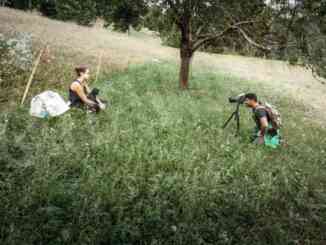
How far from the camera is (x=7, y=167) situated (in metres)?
4.90

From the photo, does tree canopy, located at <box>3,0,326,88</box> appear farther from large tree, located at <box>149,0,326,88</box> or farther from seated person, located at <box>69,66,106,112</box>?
seated person, located at <box>69,66,106,112</box>

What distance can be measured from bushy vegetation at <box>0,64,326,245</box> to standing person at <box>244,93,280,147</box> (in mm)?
325

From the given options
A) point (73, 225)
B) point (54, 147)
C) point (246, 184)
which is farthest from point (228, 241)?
point (54, 147)

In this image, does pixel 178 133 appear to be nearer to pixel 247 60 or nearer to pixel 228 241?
pixel 228 241

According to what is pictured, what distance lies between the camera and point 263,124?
748 cm

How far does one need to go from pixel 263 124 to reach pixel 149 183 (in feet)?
Result: 12.2

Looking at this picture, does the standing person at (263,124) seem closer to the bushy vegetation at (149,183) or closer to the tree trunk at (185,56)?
the bushy vegetation at (149,183)

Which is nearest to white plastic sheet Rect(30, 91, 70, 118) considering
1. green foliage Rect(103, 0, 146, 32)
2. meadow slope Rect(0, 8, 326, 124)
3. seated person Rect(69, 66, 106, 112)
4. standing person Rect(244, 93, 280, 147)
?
seated person Rect(69, 66, 106, 112)

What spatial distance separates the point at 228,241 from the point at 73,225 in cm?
222

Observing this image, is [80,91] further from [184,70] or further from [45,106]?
[184,70]

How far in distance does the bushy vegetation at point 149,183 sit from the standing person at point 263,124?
0.32 metres

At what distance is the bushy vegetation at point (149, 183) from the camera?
13.6 ft

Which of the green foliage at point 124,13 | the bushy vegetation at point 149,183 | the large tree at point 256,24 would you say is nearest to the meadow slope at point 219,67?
the large tree at point 256,24

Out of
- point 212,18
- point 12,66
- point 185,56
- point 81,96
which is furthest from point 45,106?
point 212,18
